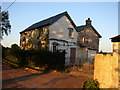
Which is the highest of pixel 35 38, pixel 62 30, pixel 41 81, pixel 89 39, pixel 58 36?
pixel 62 30

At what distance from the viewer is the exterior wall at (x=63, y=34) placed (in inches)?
771

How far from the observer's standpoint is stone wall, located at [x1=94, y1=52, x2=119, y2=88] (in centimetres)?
647

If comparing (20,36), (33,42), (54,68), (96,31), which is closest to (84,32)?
(96,31)

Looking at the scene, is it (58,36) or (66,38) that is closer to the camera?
(58,36)

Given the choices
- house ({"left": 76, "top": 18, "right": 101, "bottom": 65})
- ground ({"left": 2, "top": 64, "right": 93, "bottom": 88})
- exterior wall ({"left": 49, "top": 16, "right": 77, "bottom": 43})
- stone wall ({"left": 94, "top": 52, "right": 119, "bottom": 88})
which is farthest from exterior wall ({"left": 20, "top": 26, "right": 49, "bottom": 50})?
stone wall ({"left": 94, "top": 52, "right": 119, "bottom": 88})

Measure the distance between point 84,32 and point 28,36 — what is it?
11.8 m

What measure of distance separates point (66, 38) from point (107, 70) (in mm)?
14571

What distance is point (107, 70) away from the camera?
6.90 m

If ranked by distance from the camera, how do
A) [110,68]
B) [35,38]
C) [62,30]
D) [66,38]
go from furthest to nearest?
[35,38] → [66,38] → [62,30] → [110,68]

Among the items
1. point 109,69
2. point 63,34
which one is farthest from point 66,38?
point 109,69

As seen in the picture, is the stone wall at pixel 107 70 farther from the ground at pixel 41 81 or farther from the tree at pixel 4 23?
the tree at pixel 4 23

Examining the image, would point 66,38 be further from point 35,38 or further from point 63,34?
point 35,38

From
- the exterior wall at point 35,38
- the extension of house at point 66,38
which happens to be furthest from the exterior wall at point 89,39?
the exterior wall at point 35,38

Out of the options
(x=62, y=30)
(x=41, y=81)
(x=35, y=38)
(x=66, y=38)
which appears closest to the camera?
(x=41, y=81)
